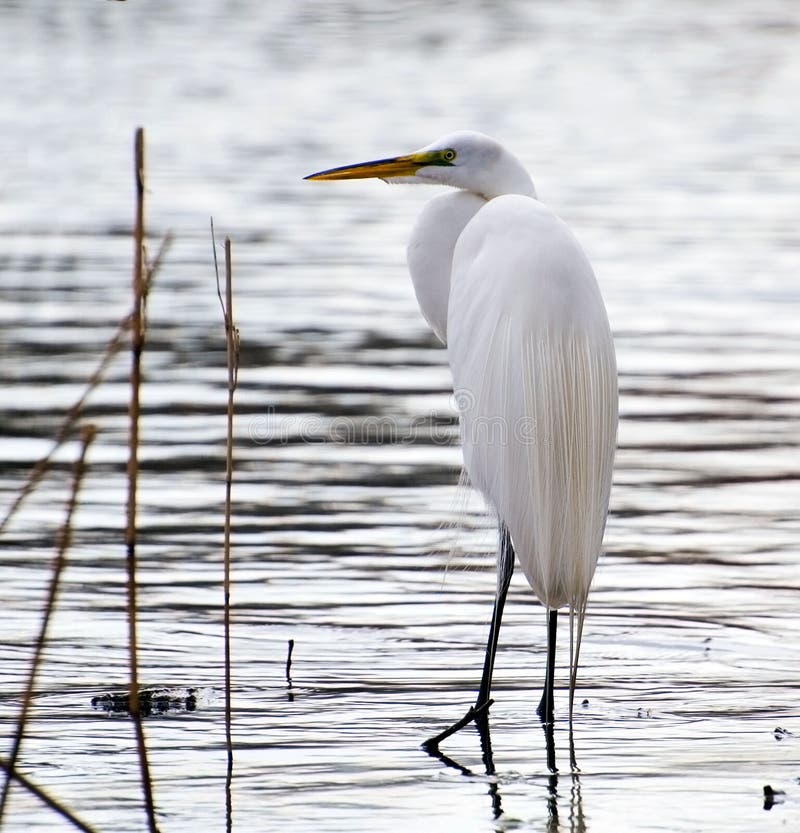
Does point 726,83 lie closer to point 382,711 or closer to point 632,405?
point 632,405

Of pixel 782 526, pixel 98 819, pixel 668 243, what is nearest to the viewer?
pixel 98 819

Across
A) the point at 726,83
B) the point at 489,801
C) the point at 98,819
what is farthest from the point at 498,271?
the point at 726,83

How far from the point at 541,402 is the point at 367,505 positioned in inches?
84.2

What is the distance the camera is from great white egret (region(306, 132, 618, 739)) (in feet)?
13.3

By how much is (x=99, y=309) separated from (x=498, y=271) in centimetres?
530

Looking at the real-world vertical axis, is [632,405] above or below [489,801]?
below

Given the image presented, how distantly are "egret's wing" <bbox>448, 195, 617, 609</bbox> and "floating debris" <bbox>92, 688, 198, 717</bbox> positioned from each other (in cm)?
84

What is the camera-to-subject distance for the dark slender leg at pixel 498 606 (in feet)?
13.6

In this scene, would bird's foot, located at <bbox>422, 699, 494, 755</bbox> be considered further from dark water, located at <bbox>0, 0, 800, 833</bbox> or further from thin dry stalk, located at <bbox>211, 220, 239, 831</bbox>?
thin dry stalk, located at <bbox>211, 220, 239, 831</bbox>

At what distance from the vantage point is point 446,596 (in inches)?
204

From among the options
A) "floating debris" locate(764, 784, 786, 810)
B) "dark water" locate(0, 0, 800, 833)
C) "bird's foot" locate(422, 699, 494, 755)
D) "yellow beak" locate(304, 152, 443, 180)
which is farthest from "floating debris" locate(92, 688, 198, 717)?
"yellow beak" locate(304, 152, 443, 180)

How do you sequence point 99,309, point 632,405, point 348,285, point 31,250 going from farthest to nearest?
point 31,250
point 348,285
point 99,309
point 632,405

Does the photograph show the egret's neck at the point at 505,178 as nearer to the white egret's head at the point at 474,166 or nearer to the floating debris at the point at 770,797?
the white egret's head at the point at 474,166

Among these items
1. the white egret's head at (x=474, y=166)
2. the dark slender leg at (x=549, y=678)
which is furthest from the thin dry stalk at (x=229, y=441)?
the white egret's head at (x=474, y=166)
